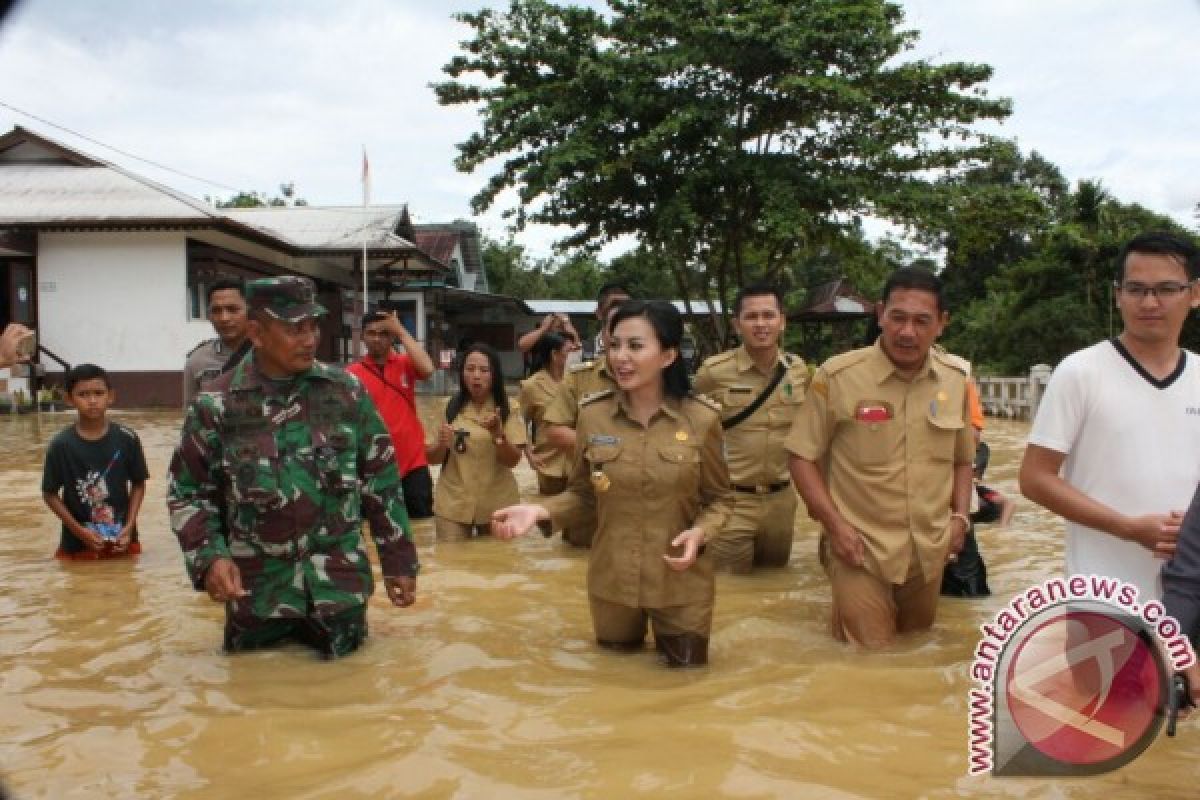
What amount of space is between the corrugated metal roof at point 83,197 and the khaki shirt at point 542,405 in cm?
1501

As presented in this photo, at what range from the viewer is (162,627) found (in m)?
5.44

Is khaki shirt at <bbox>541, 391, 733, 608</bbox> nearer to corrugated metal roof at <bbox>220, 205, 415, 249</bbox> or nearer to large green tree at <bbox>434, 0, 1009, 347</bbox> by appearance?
large green tree at <bbox>434, 0, 1009, 347</bbox>

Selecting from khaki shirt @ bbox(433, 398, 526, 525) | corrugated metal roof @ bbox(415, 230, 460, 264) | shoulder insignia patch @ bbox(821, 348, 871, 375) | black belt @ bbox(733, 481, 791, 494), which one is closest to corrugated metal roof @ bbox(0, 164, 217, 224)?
corrugated metal roof @ bbox(415, 230, 460, 264)

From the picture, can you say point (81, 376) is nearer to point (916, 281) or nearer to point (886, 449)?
point (886, 449)

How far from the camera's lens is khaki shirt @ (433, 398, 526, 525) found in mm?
7812

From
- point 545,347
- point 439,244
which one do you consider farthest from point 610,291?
point 439,244

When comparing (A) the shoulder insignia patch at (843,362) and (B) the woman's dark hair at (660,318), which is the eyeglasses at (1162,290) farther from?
(B) the woman's dark hair at (660,318)

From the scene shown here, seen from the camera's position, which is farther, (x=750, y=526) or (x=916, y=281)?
(x=750, y=526)

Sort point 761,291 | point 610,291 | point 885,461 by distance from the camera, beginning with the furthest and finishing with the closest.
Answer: point 610,291, point 761,291, point 885,461

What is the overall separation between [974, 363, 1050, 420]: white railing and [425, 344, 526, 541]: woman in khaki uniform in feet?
45.4

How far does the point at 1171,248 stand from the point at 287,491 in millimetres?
3438

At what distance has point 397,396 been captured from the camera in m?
7.83

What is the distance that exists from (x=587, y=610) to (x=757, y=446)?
5.05 feet

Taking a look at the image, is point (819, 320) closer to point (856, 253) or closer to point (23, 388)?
point (856, 253)
